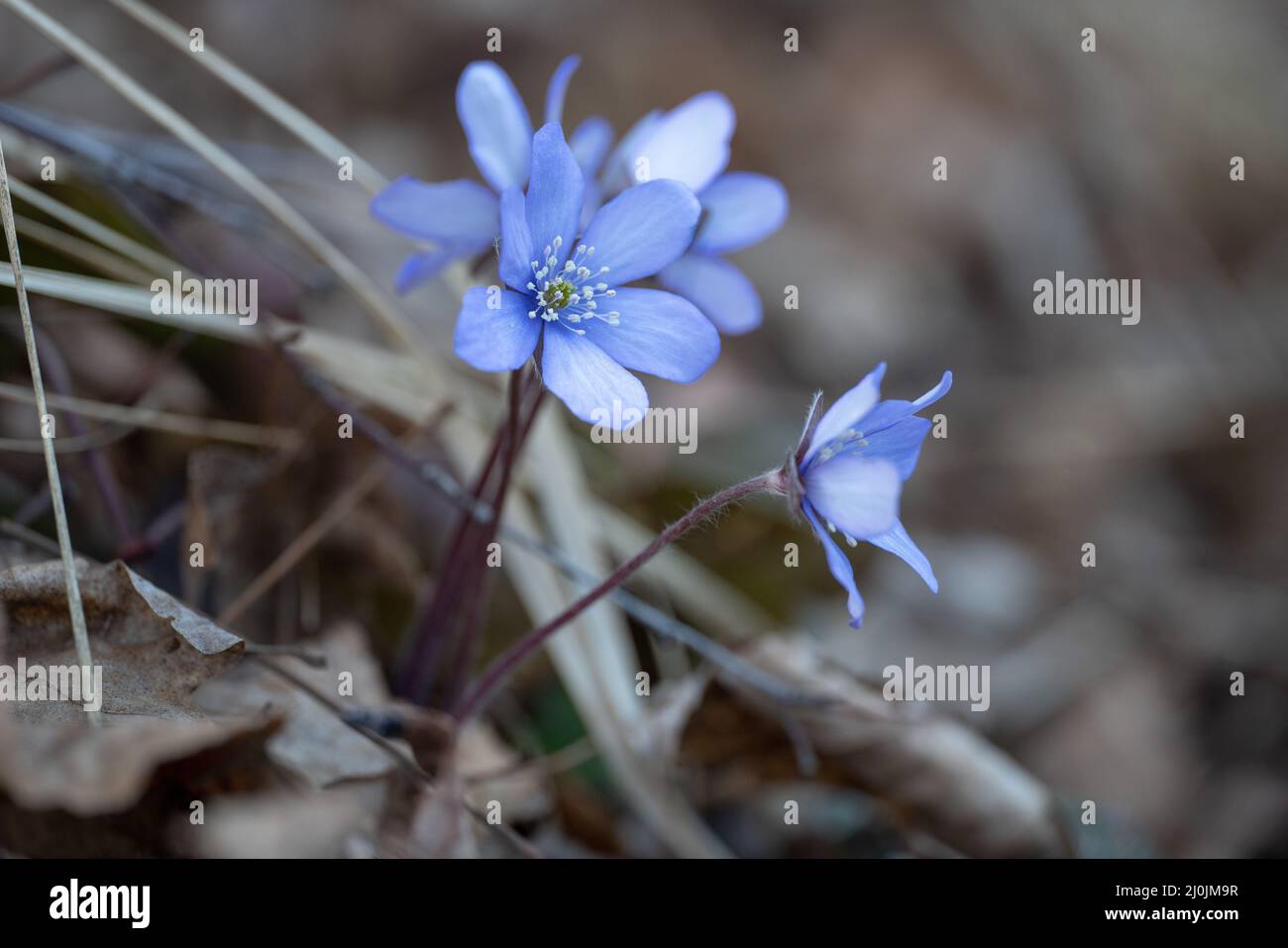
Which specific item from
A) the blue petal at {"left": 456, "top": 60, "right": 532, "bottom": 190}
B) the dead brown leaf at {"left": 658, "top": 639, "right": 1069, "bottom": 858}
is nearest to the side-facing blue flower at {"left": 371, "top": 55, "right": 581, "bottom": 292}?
the blue petal at {"left": 456, "top": 60, "right": 532, "bottom": 190}

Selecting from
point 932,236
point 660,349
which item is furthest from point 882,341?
point 660,349

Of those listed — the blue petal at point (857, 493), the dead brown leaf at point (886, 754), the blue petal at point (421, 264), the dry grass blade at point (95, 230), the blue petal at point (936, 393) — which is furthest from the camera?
the dead brown leaf at point (886, 754)

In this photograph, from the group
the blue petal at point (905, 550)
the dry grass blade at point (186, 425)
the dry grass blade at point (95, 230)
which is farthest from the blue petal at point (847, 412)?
the dry grass blade at point (95, 230)

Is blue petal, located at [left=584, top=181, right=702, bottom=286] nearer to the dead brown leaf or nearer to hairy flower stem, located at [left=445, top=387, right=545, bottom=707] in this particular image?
hairy flower stem, located at [left=445, top=387, right=545, bottom=707]

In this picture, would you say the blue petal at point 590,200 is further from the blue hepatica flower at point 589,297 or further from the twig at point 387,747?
the twig at point 387,747

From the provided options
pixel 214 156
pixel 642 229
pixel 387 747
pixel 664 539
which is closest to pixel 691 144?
pixel 642 229

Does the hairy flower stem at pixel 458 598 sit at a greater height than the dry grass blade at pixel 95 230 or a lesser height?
lesser
